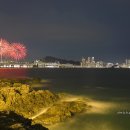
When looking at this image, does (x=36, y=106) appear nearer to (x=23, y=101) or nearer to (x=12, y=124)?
(x=23, y=101)

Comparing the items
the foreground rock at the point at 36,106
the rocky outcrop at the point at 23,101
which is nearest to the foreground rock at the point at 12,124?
the foreground rock at the point at 36,106

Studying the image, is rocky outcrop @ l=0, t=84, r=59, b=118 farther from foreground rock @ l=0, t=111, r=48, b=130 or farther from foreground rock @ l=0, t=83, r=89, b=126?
foreground rock @ l=0, t=111, r=48, b=130

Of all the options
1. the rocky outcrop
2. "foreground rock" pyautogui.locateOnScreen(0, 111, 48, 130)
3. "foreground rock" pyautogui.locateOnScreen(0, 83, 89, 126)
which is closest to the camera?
"foreground rock" pyautogui.locateOnScreen(0, 111, 48, 130)

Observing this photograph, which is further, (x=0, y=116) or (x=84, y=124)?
(x=84, y=124)

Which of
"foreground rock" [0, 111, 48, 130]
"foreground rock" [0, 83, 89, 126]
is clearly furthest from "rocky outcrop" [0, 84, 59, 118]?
"foreground rock" [0, 111, 48, 130]

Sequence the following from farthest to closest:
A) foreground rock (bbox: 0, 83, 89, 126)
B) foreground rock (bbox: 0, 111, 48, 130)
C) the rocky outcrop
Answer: the rocky outcrop
foreground rock (bbox: 0, 83, 89, 126)
foreground rock (bbox: 0, 111, 48, 130)

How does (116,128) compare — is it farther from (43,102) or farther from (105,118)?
(43,102)

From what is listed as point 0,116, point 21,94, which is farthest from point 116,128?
point 0,116

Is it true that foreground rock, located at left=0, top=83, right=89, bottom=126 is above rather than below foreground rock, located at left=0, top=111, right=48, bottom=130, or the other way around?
below
